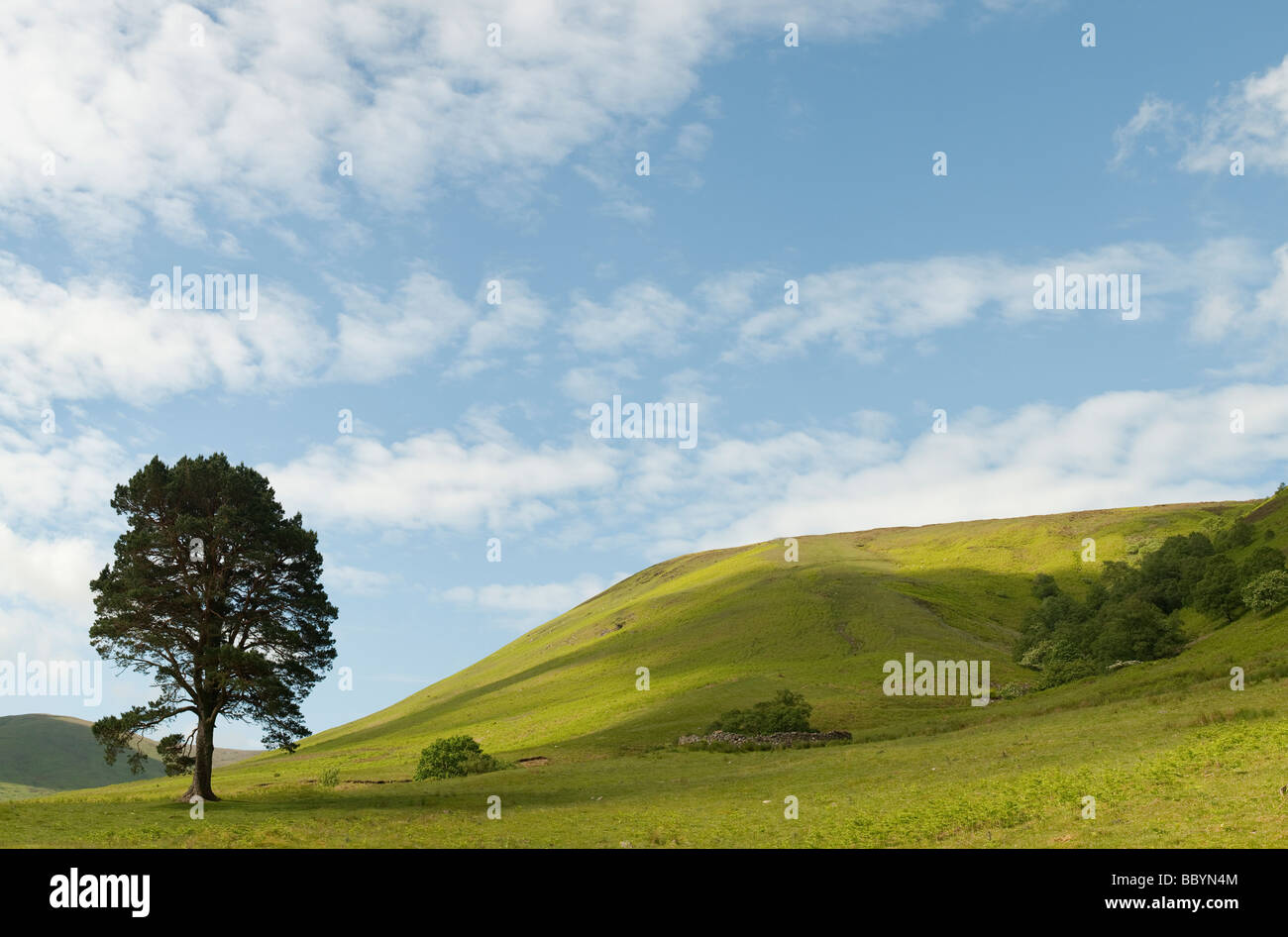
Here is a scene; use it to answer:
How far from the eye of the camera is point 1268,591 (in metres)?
68.7

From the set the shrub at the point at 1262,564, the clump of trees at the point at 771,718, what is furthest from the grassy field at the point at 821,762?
the shrub at the point at 1262,564

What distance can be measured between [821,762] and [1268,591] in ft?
141

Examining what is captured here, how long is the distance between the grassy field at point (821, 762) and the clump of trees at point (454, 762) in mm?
2474

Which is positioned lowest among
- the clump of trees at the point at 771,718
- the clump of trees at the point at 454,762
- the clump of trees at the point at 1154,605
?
the clump of trees at the point at 454,762

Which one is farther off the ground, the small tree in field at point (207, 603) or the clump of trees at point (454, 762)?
the small tree in field at point (207, 603)

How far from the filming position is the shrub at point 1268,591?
67.7 meters

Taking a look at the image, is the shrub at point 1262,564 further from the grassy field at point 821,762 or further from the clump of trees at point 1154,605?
the grassy field at point 821,762

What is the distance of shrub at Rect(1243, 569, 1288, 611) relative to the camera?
2665 inches

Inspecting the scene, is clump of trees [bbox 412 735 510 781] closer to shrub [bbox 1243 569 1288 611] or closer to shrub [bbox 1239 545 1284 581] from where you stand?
shrub [bbox 1243 569 1288 611]

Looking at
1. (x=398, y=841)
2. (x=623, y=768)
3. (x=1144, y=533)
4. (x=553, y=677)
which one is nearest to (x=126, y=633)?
(x=398, y=841)

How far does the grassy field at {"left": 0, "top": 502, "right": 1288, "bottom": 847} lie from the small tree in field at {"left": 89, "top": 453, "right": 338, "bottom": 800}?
4.75m

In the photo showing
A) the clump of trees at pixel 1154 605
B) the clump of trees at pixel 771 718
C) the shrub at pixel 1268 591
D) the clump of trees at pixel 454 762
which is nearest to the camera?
the clump of trees at pixel 454 762

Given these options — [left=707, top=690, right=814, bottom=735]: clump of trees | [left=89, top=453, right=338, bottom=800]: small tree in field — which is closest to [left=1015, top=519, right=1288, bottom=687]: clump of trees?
[left=707, top=690, right=814, bottom=735]: clump of trees
